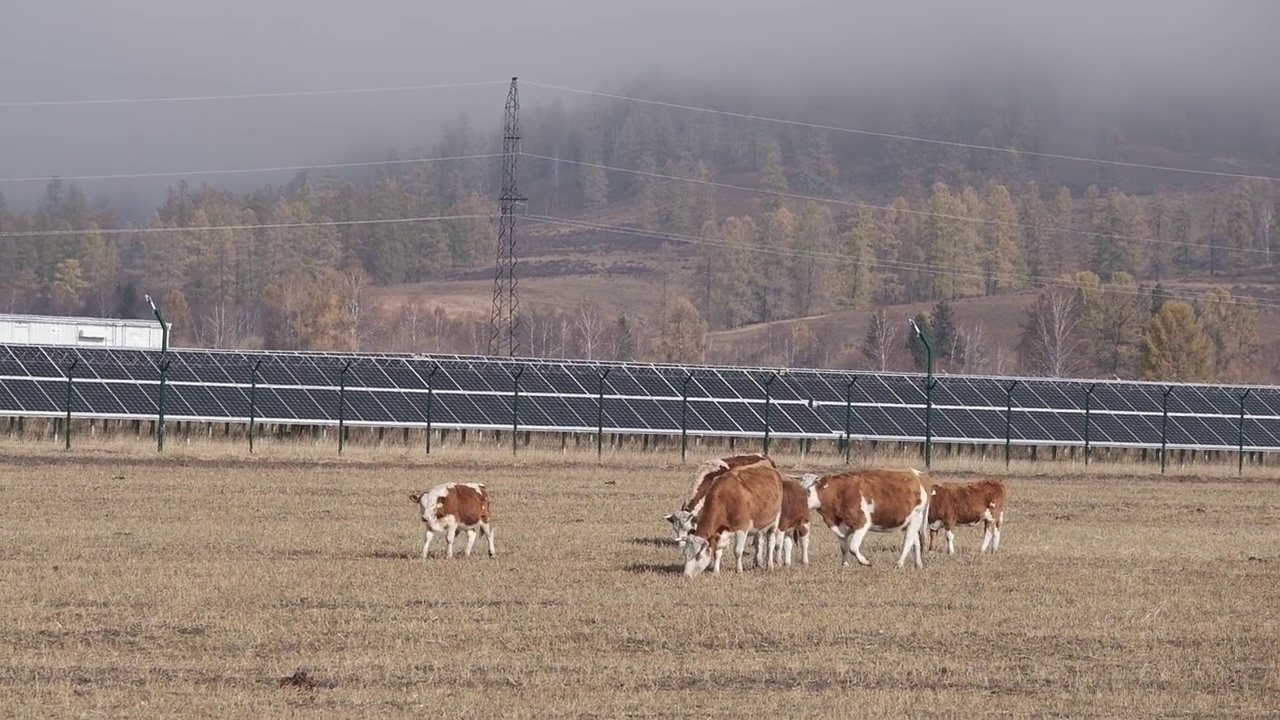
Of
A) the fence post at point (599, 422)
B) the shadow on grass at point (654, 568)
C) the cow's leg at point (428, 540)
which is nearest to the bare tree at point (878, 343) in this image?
the fence post at point (599, 422)

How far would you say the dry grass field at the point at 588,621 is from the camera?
15.4 m

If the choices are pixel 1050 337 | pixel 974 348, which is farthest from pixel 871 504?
pixel 974 348

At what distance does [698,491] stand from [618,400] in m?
31.7

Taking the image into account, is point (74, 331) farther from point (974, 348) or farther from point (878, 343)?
point (974, 348)

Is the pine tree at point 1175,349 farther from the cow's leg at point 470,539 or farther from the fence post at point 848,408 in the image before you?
the cow's leg at point 470,539

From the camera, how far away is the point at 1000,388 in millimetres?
64312

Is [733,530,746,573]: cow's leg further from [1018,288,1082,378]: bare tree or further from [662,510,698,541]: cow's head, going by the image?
[1018,288,1082,378]: bare tree

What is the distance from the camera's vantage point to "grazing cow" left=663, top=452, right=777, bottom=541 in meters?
23.6

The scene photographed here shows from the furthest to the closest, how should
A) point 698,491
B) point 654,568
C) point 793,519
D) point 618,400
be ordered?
1. point 618,400
2. point 698,491
3. point 793,519
4. point 654,568

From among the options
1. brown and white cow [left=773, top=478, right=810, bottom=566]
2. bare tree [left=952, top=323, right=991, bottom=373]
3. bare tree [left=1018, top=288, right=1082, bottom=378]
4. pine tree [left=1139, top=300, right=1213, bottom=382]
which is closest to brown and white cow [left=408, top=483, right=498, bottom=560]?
brown and white cow [left=773, top=478, right=810, bottom=566]

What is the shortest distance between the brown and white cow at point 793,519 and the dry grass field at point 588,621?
856mm

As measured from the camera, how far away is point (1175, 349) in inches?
4555

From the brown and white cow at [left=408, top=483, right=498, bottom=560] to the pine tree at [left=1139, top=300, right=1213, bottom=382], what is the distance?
95130mm

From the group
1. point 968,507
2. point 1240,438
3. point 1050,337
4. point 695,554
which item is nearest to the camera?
point 695,554
